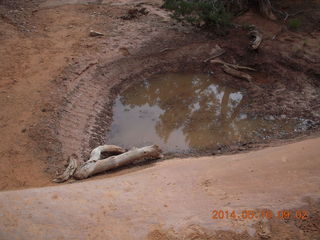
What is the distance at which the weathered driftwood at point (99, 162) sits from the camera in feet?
18.2

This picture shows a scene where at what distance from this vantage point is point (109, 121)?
297 inches


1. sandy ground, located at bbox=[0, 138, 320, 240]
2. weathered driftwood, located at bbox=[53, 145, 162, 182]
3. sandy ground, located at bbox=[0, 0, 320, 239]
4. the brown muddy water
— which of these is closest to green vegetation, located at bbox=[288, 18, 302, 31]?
sandy ground, located at bbox=[0, 0, 320, 239]

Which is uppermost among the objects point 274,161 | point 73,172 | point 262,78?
point 274,161

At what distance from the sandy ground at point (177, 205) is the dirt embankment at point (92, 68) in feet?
6.24

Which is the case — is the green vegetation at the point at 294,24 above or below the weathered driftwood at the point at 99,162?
above

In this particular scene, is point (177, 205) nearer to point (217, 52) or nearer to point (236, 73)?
point (236, 73)

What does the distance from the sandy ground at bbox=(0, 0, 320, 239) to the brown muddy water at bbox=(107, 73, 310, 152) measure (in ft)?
1.06

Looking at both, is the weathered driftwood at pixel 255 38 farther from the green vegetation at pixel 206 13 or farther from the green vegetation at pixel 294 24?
the green vegetation at pixel 294 24

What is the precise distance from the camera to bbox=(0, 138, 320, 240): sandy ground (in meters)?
3.16

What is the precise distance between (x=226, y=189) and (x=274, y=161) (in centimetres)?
108

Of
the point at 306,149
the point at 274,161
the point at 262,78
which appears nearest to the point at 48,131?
the point at 274,161

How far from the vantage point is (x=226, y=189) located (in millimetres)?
3949

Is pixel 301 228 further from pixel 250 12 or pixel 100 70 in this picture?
pixel 250 12

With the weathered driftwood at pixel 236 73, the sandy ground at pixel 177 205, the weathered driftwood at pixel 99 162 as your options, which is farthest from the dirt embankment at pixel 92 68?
the sandy ground at pixel 177 205
